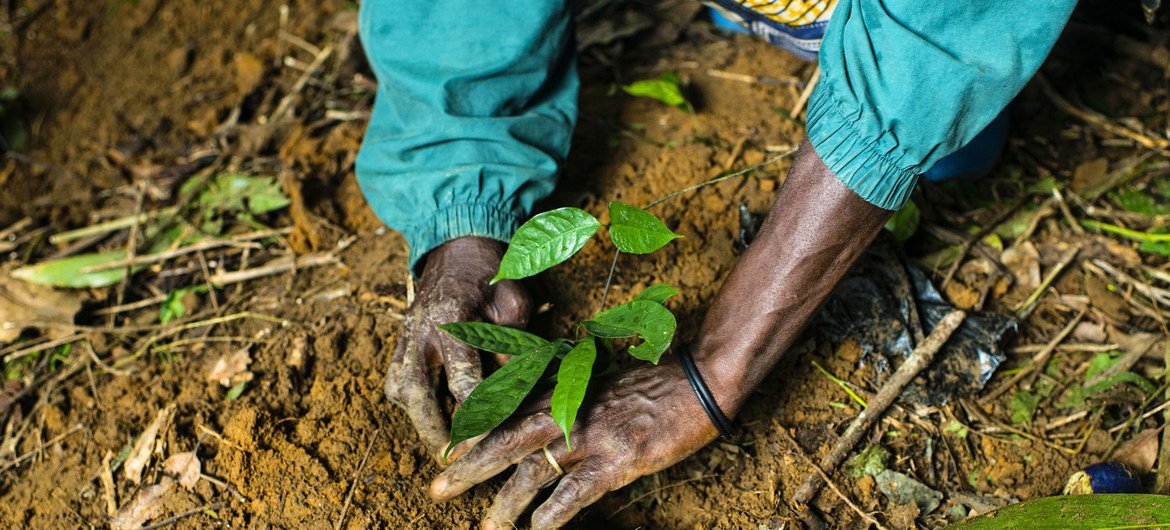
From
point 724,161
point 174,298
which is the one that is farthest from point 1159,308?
point 174,298

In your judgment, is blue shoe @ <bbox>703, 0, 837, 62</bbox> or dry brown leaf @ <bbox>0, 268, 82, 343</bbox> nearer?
blue shoe @ <bbox>703, 0, 837, 62</bbox>

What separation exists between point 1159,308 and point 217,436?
7.68 feet

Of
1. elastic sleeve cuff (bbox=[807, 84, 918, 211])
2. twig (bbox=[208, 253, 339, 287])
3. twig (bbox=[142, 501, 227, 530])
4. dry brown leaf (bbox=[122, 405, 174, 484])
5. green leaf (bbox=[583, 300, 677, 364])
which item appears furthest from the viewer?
twig (bbox=[208, 253, 339, 287])

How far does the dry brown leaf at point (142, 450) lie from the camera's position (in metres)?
1.88

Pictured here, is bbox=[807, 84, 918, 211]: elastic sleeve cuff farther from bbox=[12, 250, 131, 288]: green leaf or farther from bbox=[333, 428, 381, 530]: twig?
bbox=[12, 250, 131, 288]: green leaf

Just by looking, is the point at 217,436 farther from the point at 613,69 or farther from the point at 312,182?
the point at 613,69

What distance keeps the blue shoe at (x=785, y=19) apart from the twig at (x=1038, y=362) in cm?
93

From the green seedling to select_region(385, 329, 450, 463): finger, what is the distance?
0.17 m

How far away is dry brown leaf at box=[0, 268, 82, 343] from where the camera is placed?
2289 mm

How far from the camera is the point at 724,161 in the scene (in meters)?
2.32

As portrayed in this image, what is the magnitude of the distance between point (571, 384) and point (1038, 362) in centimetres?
124

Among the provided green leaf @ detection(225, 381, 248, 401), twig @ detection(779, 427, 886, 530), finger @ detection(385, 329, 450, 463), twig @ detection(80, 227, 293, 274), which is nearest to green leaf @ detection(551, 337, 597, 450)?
finger @ detection(385, 329, 450, 463)

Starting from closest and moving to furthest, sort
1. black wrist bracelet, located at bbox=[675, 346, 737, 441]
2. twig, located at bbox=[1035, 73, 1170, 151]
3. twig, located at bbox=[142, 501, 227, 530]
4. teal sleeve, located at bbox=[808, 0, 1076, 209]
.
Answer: teal sleeve, located at bbox=[808, 0, 1076, 209], black wrist bracelet, located at bbox=[675, 346, 737, 441], twig, located at bbox=[142, 501, 227, 530], twig, located at bbox=[1035, 73, 1170, 151]

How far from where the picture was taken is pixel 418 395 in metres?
1.72
